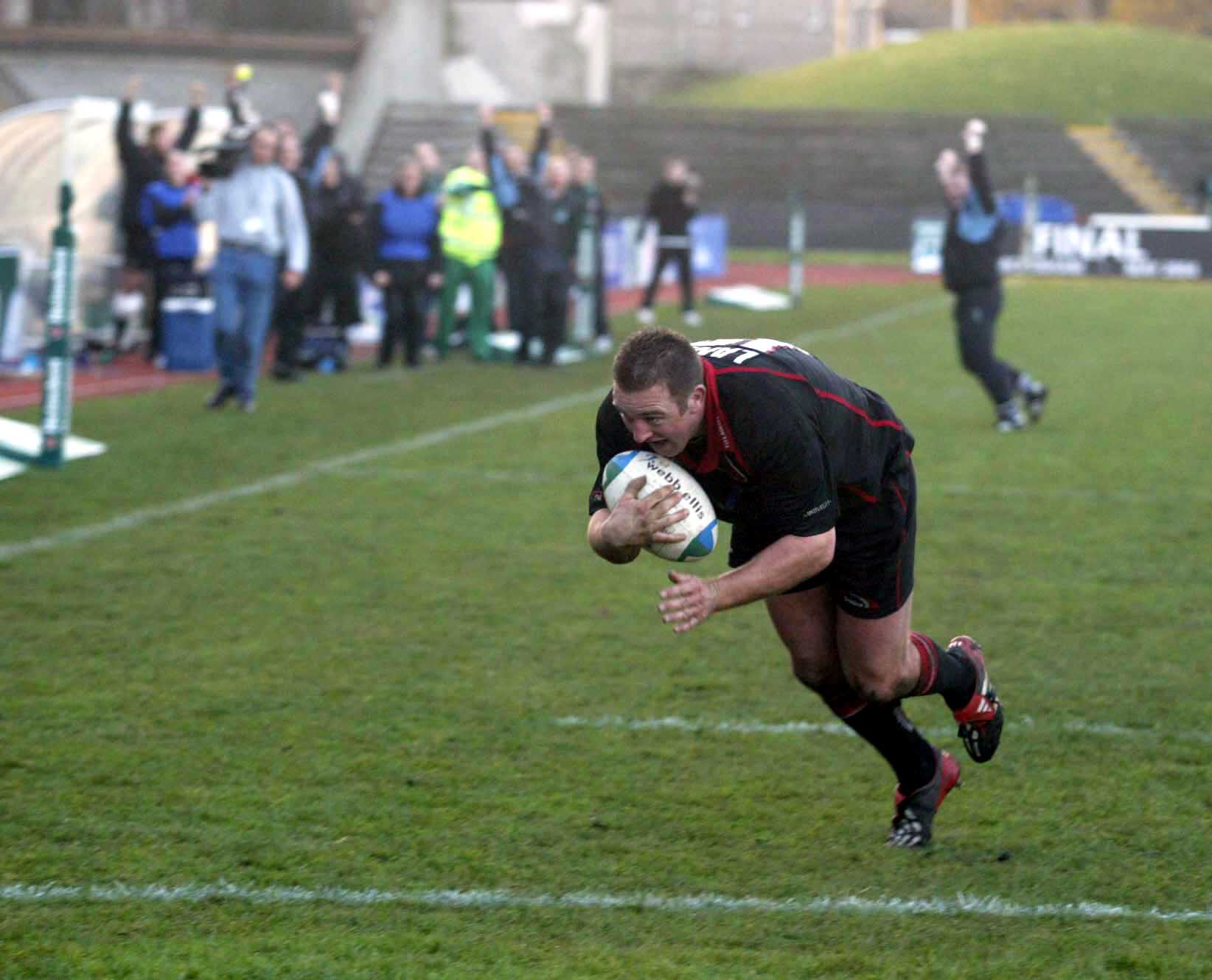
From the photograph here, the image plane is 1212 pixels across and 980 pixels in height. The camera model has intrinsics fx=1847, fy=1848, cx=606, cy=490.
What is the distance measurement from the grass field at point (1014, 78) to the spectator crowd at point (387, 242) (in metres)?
38.5

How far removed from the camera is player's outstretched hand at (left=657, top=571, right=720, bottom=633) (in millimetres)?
4453

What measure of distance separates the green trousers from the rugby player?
1402 centimetres

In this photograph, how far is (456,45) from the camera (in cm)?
4728

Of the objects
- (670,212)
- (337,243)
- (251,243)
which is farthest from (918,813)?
(670,212)

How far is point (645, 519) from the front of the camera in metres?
4.61

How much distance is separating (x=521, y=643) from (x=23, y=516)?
12.6ft

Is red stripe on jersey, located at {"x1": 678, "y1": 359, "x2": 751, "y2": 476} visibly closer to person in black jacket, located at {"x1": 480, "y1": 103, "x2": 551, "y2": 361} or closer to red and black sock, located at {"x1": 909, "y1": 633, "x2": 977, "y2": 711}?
red and black sock, located at {"x1": 909, "y1": 633, "x2": 977, "y2": 711}

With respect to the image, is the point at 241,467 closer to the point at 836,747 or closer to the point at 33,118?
the point at 836,747

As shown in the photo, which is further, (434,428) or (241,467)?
(434,428)

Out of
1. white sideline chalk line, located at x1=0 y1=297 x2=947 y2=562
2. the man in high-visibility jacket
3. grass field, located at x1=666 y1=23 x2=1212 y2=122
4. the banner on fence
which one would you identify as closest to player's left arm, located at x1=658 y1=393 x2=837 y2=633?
white sideline chalk line, located at x1=0 y1=297 x2=947 y2=562

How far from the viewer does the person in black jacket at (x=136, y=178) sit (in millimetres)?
17938

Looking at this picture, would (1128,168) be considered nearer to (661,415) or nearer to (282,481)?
(282,481)

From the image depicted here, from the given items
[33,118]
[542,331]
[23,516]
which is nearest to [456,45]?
[33,118]

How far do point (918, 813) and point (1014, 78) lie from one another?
6054 centimetres
